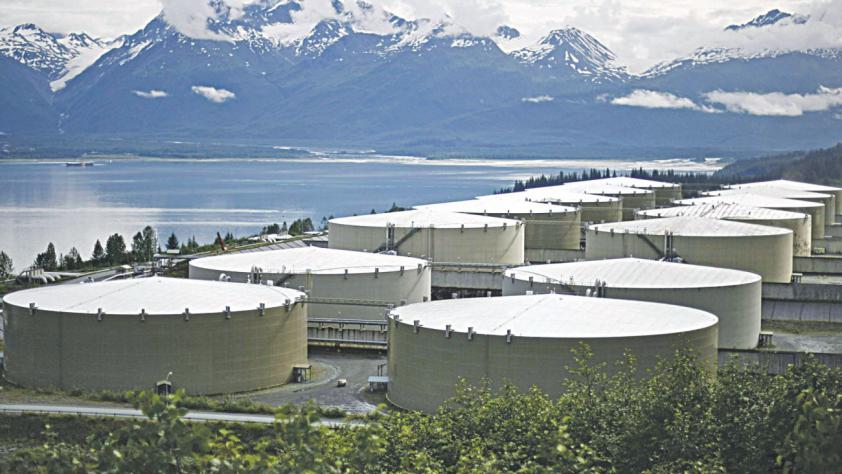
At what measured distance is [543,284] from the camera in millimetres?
42844

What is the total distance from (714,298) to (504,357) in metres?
11.8

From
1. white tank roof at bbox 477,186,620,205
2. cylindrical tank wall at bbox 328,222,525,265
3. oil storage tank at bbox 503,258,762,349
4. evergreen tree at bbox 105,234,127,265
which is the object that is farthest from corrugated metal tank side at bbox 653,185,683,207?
oil storage tank at bbox 503,258,762,349

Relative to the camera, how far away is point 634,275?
43719mm

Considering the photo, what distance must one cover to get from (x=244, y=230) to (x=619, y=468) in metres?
107

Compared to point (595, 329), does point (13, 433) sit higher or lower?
lower

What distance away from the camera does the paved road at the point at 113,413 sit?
3312cm

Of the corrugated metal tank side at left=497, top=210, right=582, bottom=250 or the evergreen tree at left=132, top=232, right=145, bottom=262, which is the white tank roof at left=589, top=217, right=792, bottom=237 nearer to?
the corrugated metal tank side at left=497, top=210, right=582, bottom=250

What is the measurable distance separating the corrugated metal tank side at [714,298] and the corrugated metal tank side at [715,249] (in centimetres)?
884

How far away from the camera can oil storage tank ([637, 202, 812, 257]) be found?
66.4m

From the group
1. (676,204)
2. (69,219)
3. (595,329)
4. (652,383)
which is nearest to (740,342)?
(595,329)

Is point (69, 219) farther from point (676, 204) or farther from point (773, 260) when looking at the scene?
point (773, 260)

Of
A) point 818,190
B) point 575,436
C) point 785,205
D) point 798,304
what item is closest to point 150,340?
point 575,436

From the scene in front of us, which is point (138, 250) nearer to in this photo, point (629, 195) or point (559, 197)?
point (559, 197)

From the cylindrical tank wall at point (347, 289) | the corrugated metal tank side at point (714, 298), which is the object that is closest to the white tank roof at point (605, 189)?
the cylindrical tank wall at point (347, 289)
